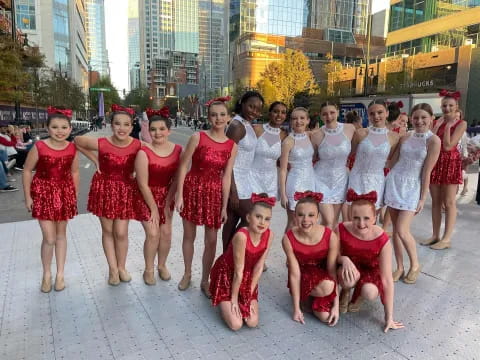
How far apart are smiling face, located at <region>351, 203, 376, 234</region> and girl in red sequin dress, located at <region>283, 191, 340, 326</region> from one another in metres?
0.23

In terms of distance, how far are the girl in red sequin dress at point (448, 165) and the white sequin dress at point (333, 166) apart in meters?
1.53

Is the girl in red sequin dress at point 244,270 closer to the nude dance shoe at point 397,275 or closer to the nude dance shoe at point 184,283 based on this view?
the nude dance shoe at point 184,283

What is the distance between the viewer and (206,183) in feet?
11.2

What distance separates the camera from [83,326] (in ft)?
9.91

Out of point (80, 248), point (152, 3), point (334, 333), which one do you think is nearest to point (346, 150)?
point (334, 333)

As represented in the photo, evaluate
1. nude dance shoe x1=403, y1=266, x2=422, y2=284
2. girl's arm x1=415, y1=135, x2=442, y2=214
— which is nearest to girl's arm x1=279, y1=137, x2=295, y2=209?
girl's arm x1=415, y1=135, x2=442, y2=214

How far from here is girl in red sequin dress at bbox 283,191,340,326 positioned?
9.97 ft

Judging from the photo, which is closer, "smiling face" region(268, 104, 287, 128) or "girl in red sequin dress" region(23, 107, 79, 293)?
"girl in red sequin dress" region(23, 107, 79, 293)

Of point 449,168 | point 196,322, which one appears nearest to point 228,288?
point 196,322

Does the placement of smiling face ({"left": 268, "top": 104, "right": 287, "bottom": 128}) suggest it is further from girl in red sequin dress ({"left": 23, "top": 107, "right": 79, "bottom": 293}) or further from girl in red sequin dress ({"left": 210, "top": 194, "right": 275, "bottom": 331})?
girl in red sequin dress ({"left": 23, "top": 107, "right": 79, "bottom": 293})

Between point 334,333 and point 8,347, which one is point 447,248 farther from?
point 8,347

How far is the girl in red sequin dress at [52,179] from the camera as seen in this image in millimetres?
3387

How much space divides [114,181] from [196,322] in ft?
4.82

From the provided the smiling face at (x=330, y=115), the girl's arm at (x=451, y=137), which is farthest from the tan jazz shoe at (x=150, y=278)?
the girl's arm at (x=451, y=137)
